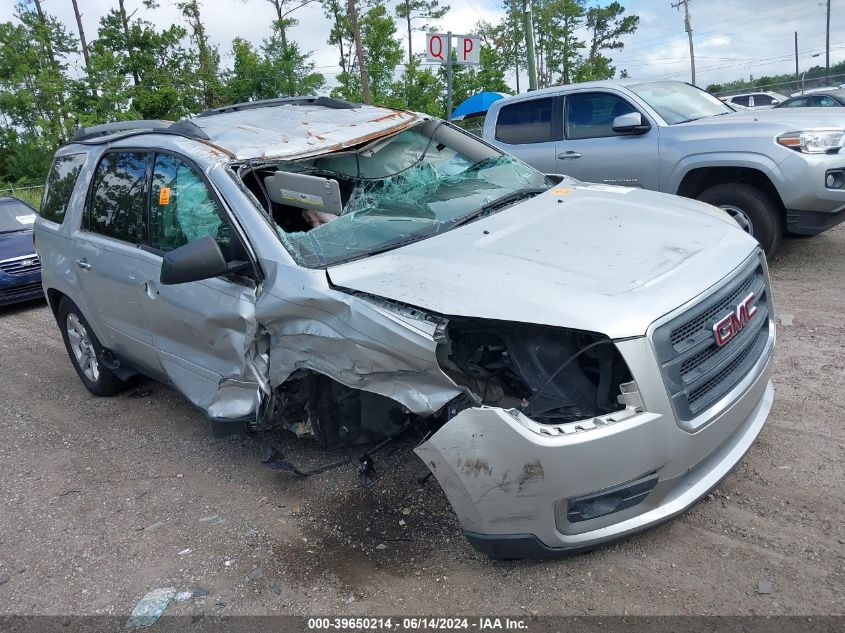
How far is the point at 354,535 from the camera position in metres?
3.00

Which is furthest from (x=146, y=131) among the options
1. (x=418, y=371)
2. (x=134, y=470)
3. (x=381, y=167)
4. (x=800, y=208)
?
(x=800, y=208)

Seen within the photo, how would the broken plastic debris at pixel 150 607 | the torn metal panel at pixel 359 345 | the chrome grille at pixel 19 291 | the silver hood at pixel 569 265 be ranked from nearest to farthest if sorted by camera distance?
the silver hood at pixel 569 265 < the torn metal panel at pixel 359 345 < the broken plastic debris at pixel 150 607 < the chrome grille at pixel 19 291

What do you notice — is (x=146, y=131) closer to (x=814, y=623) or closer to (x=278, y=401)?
(x=278, y=401)

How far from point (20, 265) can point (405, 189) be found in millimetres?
7205

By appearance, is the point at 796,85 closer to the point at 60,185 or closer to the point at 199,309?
the point at 60,185

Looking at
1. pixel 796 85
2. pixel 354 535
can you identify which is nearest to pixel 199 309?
pixel 354 535

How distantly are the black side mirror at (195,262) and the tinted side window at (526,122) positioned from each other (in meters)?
5.22

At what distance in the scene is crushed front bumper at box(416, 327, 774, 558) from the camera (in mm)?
2252

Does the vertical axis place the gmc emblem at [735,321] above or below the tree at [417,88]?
below

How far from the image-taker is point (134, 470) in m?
3.93

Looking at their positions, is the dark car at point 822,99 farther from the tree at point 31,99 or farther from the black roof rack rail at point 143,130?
the tree at point 31,99

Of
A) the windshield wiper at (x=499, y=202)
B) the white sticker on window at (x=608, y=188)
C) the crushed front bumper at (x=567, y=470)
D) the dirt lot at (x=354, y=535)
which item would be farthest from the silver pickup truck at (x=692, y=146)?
the crushed front bumper at (x=567, y=470)

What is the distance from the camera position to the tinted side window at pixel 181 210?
3.39 meters

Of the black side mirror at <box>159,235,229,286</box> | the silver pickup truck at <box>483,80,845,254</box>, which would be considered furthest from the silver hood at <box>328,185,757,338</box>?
the silver pickup truck at <box>483,80,845,254</box>
